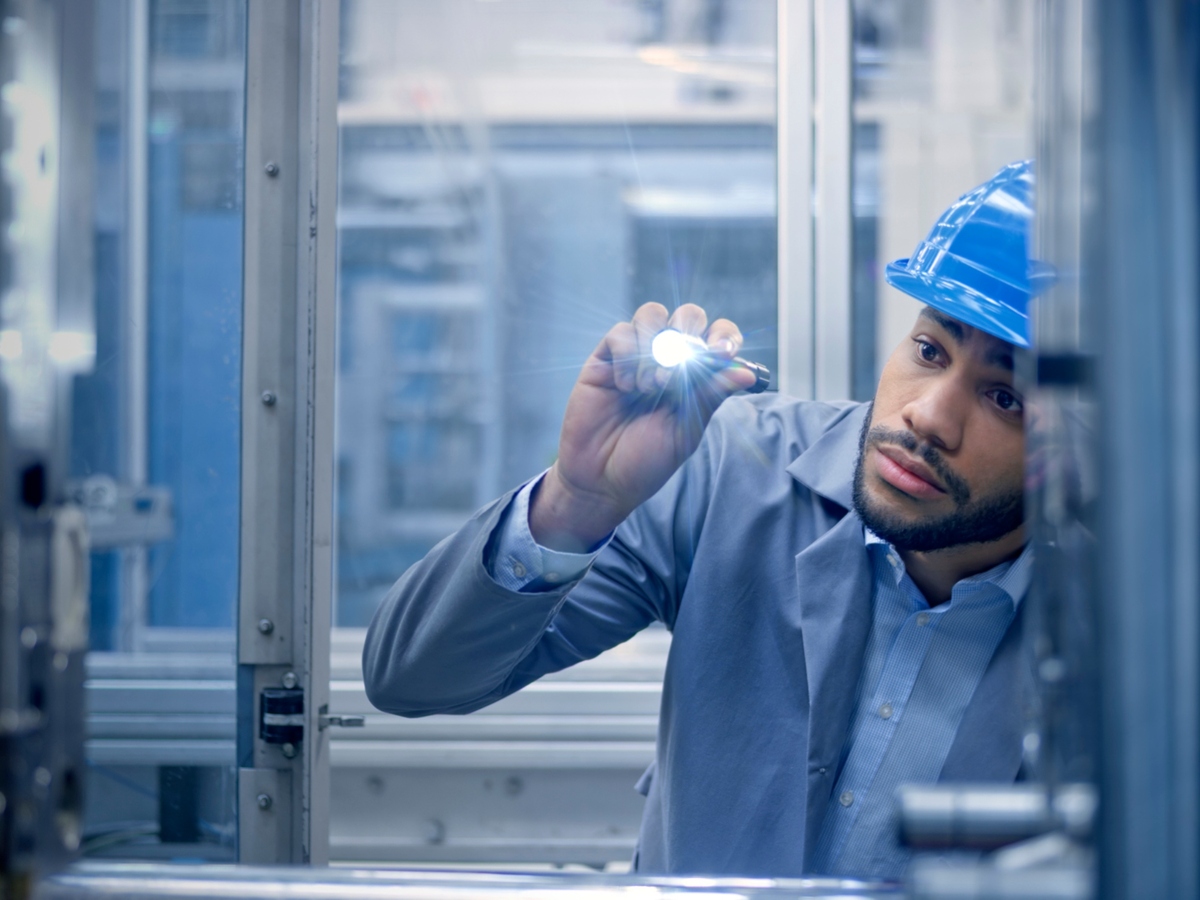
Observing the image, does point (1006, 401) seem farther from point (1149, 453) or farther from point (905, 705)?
point (1149, 453)

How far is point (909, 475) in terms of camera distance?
129 centimetres

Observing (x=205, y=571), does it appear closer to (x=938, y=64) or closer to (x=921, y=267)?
(x=921, y=267)

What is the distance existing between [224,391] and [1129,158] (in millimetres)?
1226

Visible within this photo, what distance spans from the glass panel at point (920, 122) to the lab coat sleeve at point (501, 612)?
26.3 inches

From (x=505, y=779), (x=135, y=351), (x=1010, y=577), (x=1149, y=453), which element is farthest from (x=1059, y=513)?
(x=505, y=779)

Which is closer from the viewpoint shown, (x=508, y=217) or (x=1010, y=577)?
(x=1010, y=577)

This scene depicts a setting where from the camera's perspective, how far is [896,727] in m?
1.29

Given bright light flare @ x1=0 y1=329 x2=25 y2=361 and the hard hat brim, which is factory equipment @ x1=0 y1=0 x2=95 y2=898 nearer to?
bright light flare @ x1=0 y1=329 x2=25 y2=361

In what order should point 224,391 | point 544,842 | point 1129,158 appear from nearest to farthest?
point 1129,158
point 224,391
point 544,842

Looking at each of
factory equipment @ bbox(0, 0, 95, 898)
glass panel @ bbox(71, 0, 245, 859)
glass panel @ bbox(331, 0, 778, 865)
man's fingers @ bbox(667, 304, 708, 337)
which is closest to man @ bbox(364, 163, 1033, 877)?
man's fingers @ bbox(667, 304, 708, 337)

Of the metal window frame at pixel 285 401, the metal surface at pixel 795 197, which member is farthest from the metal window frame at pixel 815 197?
the metal window frame at pixel 285 401

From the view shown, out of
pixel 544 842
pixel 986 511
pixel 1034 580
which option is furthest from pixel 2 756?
pixel 544 842

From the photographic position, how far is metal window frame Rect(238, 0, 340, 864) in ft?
4.18

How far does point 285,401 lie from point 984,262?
906 mm
